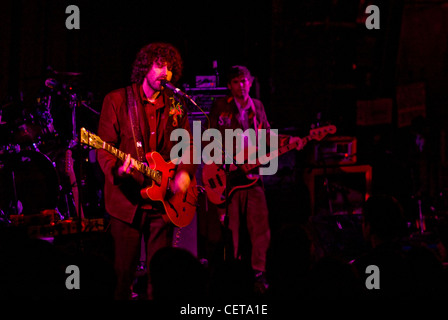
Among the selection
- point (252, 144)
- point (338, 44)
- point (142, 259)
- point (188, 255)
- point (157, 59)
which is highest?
point (338, 44)

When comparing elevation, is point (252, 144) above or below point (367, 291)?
above

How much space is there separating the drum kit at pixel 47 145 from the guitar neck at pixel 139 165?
2.56 m

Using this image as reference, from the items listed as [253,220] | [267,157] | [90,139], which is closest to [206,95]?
[267,157]

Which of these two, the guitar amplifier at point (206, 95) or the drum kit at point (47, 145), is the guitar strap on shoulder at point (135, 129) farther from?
the guitar amplifier at point (206, 95)

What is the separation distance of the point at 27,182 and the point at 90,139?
4.39 m

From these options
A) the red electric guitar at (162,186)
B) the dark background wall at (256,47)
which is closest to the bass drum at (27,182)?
the dark background wall at (256,47)

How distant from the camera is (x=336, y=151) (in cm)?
720

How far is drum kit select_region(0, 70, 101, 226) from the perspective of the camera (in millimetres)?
6523

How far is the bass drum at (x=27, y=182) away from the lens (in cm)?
663

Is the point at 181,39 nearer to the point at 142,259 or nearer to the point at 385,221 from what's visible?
the point at 142,259

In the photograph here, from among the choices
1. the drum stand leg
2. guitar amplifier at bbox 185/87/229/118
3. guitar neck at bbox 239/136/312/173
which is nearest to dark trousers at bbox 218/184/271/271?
guitar neck at bbox 239/136/312/173

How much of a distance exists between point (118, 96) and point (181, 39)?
4.29 metres

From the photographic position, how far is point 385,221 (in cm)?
456
